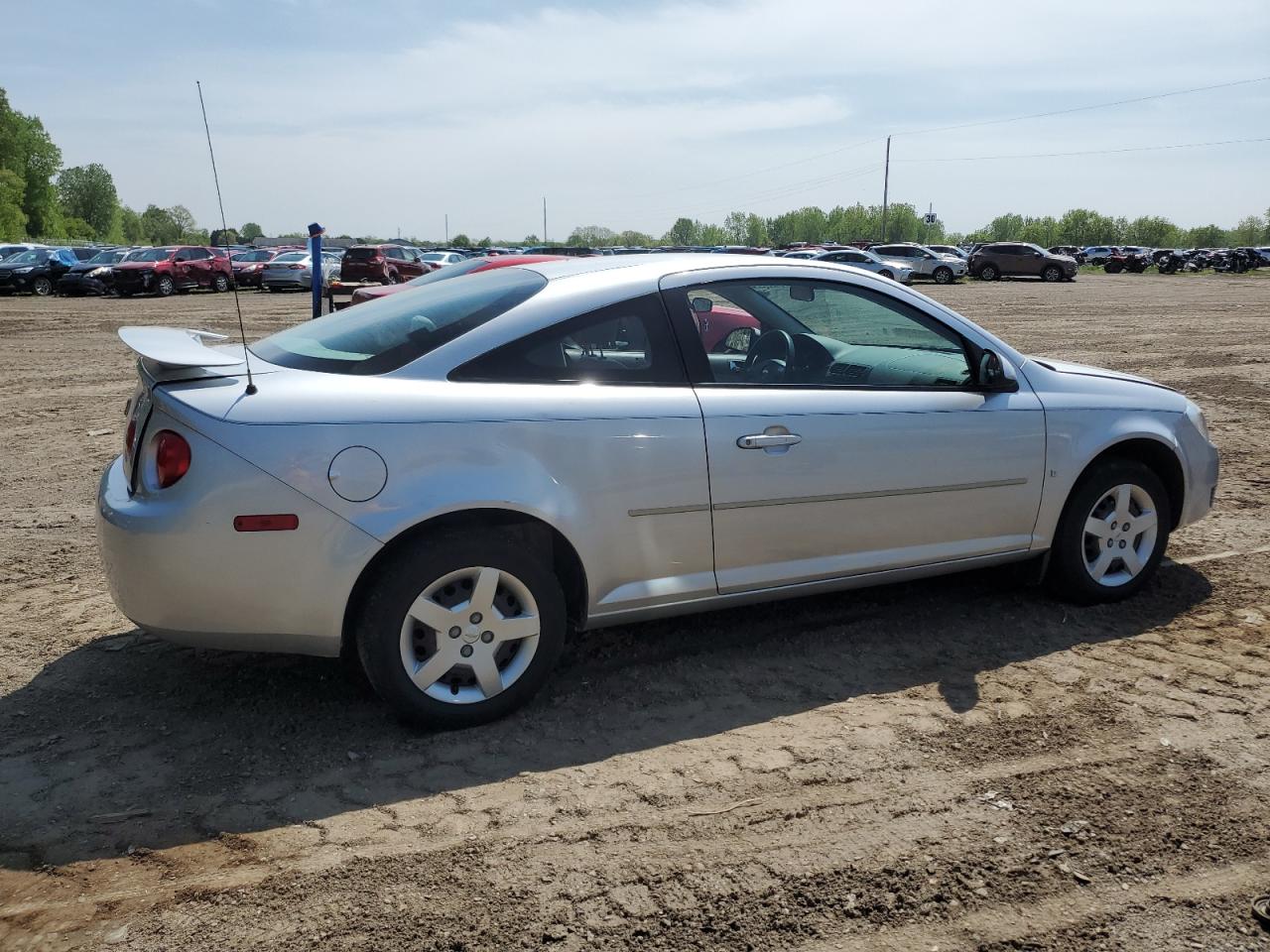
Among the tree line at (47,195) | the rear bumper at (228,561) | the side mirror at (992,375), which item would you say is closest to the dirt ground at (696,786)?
the rear bumper at (228,561)

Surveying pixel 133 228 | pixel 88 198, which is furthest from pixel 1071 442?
pixel 133 228

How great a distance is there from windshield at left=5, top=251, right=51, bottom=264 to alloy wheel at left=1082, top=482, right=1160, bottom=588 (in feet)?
120

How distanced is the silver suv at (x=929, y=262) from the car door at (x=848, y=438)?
43.0m

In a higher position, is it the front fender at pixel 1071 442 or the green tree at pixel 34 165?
the green tree at pixel 34 165

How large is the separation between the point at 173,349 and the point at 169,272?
110 feet

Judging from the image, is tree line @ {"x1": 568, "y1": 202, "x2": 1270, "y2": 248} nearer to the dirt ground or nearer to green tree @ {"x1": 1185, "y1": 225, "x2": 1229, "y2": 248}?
green tree @ {"x1": 1185, "y1": 225, "x2": 1229, "y2": 248}

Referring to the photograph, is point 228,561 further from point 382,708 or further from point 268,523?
point 382,708

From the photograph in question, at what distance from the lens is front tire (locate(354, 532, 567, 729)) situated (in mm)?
3355

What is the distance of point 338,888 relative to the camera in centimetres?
272

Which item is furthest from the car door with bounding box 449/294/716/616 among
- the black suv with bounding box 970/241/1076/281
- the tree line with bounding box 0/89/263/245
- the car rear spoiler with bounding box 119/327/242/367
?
the tree line with bounding box 0/89/263/245

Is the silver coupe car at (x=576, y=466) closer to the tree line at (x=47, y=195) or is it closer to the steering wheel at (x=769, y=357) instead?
the steering wheel at (x=769, y=357)

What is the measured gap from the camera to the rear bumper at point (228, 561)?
10.5 feet

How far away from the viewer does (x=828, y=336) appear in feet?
14.9

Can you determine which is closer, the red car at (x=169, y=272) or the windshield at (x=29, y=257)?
the red car at (x=169, y=272)
